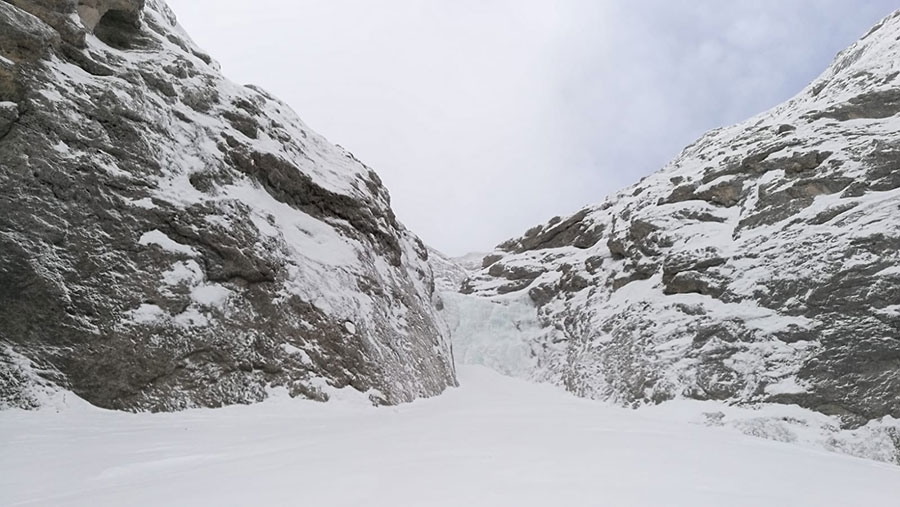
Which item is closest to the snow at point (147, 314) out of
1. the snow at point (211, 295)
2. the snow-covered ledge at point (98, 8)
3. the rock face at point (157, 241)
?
the rock face at point (157, 241)

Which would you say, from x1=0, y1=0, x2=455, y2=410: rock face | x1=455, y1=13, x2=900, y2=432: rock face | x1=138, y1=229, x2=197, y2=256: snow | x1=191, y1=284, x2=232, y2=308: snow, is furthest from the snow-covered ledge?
x1=455, y1=13, x2=900, y2=432: rock face

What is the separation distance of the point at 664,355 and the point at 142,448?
16910 millimetres

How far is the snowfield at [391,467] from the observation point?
148 inches

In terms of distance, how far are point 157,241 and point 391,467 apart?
8.02 metres

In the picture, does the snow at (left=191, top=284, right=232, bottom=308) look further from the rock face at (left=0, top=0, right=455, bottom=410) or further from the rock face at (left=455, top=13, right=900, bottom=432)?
the rock face at (left=455, top=13, right=900, bottom=432)

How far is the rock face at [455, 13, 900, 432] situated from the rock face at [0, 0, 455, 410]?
32.3 feet

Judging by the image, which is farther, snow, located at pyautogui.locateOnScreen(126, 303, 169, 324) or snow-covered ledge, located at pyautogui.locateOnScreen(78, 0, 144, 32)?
snow-covered ledge, located at pyautogui.locateOnScreen(78, 0, 144, 32)

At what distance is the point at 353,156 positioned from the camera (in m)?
22.0

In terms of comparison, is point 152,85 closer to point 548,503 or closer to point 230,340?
point 230,340

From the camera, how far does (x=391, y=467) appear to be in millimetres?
4660

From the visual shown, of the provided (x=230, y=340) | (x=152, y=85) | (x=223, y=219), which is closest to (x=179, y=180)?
(x=223, y=219)

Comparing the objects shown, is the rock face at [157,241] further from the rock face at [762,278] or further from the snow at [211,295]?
the rock face at [762,278]

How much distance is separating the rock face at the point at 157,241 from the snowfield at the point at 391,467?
117 cm

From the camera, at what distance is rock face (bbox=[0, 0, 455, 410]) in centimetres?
848
